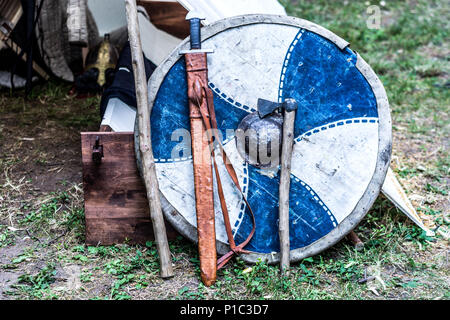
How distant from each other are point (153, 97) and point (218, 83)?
285mm

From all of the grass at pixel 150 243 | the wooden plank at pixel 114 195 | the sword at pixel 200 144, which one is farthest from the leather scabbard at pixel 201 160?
the wooden plank at pixel 114 195

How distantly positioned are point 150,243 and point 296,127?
0.84 metres

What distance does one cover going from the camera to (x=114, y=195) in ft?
→ 7.58

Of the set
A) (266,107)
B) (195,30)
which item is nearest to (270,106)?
(266,107)

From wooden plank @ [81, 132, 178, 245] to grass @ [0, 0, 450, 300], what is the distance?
6 cm

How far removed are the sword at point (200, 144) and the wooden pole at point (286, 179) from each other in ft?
0.93

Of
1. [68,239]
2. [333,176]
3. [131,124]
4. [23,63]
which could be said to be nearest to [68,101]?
[23,63]

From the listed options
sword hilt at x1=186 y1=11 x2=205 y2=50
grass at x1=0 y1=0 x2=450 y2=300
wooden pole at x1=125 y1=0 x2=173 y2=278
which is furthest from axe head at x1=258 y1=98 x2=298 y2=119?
grass at x1=0 y1=0 x2=450 y2=300


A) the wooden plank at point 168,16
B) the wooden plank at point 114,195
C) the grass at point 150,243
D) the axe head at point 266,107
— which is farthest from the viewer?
the wooden plank at point 168,16

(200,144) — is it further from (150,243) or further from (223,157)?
(150,243)

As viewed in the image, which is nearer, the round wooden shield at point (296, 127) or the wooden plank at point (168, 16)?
the round wooden shield at point (296, 127)

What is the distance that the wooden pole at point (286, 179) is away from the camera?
6.95 ft

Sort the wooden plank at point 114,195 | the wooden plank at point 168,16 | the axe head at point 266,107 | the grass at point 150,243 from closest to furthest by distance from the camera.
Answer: the grass at point 150,243, the axe head at point 266,107, the wooden plank at point 114,195, the wooden plank at point 168,16

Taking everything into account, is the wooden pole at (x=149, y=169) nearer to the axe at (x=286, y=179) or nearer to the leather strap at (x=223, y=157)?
the leather strap at (x=223, y=157)
